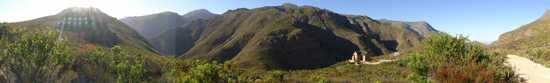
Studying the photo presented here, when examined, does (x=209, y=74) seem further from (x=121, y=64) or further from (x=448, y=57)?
(x=448, y=57)

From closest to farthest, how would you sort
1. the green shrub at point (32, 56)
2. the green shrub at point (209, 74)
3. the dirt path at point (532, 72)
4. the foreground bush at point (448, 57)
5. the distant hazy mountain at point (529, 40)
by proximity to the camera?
the green shrub at point (209, 74)
the green shrub at point (32, 56)
the foreground bush at point (448, 57)
the dirt path at point (532, 72)
the distant hazy mountain at point (529, 40)

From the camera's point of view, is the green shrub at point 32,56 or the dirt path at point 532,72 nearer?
the green shrub at point 32,56

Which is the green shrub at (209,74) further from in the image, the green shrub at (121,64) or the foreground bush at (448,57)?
the foreground bush at (448,57)

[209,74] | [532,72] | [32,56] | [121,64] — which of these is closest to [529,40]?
[532,72]

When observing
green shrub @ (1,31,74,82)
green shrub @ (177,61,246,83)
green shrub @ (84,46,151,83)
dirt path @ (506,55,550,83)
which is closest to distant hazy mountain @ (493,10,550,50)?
dirt path @ (506,55,550,83)

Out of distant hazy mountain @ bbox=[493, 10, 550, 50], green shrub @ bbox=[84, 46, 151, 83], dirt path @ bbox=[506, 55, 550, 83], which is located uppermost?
green shrub @ bbox=[84, 46, 151, 83]

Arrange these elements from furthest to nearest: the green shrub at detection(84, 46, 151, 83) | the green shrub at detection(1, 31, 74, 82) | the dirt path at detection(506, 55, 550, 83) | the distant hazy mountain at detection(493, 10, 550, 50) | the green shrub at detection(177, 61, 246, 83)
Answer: the distant hazy mountain at detection(493, 10, 550, 50), the dirt path at detection(506, 55, 550, 83), the green shrub at detection(84, 46, 151, 83), the green shrub at detection(1, 31, 74, 82), the green shrub at detection(177, 61, 246, 83)

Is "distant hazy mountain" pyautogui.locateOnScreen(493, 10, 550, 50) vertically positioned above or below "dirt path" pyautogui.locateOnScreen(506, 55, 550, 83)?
above

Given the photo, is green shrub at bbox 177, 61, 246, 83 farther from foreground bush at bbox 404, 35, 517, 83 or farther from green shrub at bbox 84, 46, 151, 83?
foreground bush at bbox 404, 35, 517, 83

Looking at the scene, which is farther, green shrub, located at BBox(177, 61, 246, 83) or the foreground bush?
the foreground bush

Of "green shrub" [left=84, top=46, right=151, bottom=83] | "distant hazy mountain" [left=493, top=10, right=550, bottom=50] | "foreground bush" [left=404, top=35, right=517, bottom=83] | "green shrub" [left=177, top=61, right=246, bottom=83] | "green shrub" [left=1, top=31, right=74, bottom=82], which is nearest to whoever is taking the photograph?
"green shrub" [left=177, top=61, right=246, bottom=83]

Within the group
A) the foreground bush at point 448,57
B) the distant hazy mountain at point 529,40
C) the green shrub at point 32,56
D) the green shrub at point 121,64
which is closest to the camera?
the green shrub at point 32,56

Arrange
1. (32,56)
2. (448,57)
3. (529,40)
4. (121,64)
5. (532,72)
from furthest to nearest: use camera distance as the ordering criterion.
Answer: (529,40), (532,72), (448,57), (121,64), (32,56)

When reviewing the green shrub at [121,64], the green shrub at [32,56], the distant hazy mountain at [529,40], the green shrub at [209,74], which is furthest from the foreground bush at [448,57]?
the distant hazy mountain at [529,40]
